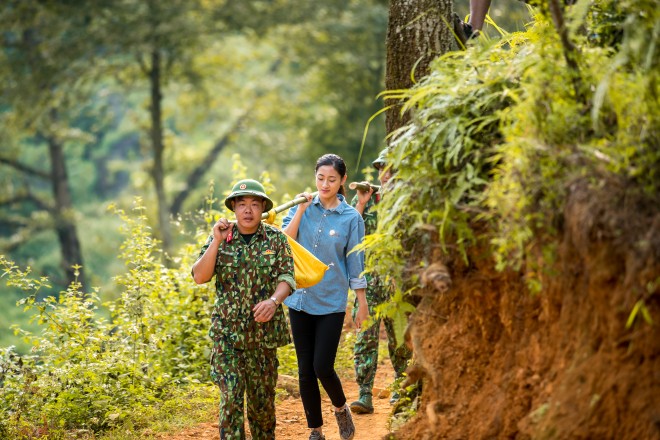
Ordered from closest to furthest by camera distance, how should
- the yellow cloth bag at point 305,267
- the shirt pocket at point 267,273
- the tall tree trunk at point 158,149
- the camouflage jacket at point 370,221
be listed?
the shirt pocket at point 267,273, the yellow cloth bag at point 305,267, the camouflage jacket at point 370,221, the tall tree trunk at point 158,149

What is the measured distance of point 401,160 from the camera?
589 centimetres

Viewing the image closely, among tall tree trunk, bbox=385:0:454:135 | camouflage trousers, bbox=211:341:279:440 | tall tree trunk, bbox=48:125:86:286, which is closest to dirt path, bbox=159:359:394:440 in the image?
camouflage trousers, bbox=211:341:279:440

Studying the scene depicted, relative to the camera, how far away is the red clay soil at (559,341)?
14.6ft

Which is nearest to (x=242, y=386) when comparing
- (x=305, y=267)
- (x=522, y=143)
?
(x=305, y=267)

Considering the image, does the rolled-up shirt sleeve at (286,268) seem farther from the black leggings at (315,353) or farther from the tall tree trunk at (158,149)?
the tall tree trunk at (158,149)

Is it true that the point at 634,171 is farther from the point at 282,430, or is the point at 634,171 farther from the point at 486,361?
the point at 282,430

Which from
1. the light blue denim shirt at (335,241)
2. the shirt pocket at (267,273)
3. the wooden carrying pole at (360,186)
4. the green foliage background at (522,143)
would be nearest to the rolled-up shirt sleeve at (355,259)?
the light blue denim shirt at (335,241)

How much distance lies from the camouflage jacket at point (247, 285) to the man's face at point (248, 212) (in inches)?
2.4

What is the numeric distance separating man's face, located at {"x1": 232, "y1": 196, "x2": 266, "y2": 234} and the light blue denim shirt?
2.88 ft

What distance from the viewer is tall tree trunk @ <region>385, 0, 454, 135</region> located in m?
8.34

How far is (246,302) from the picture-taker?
23.2ft

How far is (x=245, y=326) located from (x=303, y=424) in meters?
2.66

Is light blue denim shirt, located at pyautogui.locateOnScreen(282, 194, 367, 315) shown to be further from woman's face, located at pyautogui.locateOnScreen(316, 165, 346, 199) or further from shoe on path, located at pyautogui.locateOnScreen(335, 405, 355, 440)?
shoe on path, located at pyautogui.locateOnScreen(335, 405, 355, 440)

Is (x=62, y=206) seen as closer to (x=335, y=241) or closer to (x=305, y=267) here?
(x=335, y=241)
